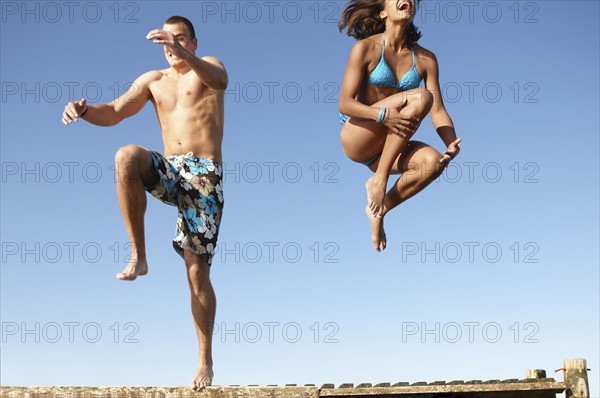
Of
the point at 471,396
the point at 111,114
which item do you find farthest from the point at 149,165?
the point at 471,396

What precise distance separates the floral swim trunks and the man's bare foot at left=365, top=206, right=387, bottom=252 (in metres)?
1.32

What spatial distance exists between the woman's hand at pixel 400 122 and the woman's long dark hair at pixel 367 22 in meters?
0.84

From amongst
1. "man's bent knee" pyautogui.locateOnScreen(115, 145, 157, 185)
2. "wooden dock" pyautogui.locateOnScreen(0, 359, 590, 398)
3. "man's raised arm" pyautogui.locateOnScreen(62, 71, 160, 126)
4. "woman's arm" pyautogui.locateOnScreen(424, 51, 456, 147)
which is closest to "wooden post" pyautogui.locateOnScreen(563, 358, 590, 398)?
"wooden dock" pyautogui.locateOnScreen(0, 359, 590, 398)

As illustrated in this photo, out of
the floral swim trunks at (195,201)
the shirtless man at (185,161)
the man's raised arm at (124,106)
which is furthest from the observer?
the man's raised arm at (124,106)

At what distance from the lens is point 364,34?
7.09 metres

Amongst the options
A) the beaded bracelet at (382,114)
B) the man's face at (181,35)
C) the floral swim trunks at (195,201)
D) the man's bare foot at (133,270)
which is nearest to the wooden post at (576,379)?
the beaded bracelet at (382,114)

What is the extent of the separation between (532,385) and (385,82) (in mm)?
2781

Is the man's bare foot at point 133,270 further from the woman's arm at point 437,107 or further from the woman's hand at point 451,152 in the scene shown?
the woman's arm at point 437,107

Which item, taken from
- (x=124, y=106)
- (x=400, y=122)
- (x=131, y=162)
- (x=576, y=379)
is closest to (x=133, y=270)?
(x=131, y=162)

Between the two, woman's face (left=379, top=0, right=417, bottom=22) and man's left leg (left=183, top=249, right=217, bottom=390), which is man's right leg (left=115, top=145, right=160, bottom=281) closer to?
man's left leg (left=183, top=249, right=217, bottom=390)

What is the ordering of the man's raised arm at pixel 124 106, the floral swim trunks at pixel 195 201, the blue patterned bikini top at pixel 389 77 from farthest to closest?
the man's raised arm at pixel 124 106, the blue patterned bikini top at pixel 389 77, the floral swim trunks at pixel 195 201

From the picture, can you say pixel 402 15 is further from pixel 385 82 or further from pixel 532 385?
pixel 532 385

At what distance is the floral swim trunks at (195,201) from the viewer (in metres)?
6.65

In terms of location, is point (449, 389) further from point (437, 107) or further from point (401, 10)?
point (401, 10)
